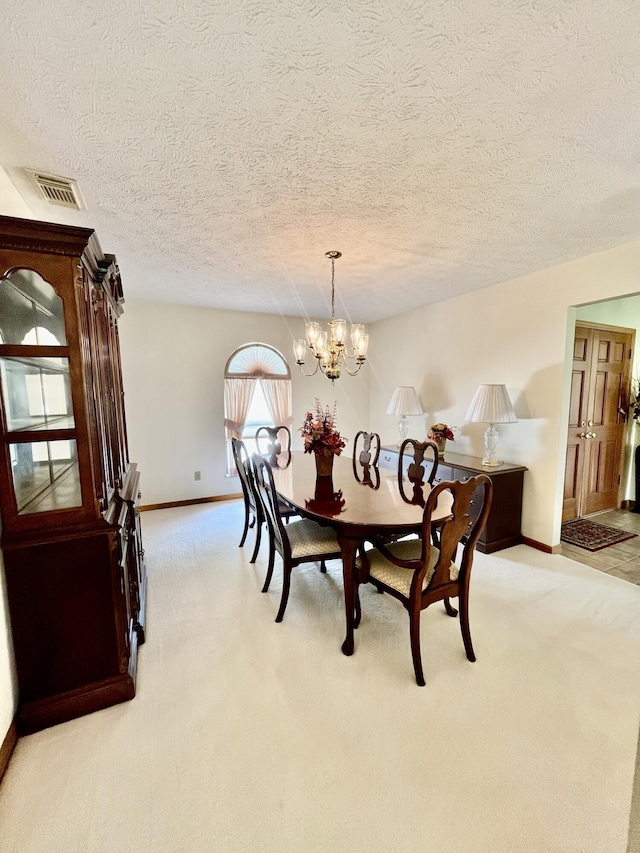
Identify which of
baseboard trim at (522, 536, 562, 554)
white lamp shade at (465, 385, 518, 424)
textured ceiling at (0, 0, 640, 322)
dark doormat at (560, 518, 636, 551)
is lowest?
dark doormat at (560, 518, 636, 551)

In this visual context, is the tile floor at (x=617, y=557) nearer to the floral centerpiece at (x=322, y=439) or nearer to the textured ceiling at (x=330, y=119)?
the floral centerpiece at (x=322, y=439)

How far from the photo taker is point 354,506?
2.21 metres

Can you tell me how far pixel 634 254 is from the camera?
101 inches

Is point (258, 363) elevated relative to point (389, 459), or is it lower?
elevated

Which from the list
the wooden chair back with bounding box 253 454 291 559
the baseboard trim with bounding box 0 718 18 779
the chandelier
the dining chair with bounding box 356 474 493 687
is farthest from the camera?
the chandelier

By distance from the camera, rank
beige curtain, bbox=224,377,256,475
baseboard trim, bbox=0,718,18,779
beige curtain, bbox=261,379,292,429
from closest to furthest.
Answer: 1. baseboard trim, bbox=0,718,18,779
2. beige curtain, bbox=224,377,256,475
3. beige curtain, bbox=261,379,292,429

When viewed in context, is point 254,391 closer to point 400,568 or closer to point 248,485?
point 248,485

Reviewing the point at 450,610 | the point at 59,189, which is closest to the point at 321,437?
the point at 450,610

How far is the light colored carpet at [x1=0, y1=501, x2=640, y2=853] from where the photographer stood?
1221mm

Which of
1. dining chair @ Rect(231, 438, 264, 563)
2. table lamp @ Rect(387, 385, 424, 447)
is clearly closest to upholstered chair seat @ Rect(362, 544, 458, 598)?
dining chair @ Rect(231, 438, 264, 563)

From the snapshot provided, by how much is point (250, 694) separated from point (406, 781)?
797mm

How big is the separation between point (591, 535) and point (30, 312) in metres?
4.85

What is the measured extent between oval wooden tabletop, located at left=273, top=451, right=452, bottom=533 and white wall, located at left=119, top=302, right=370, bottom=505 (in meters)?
1.86

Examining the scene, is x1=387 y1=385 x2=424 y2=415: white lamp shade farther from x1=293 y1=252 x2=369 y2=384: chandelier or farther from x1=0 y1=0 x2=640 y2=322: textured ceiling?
x1=0 y1=0 x2=640 y2=322: textured ceiling
